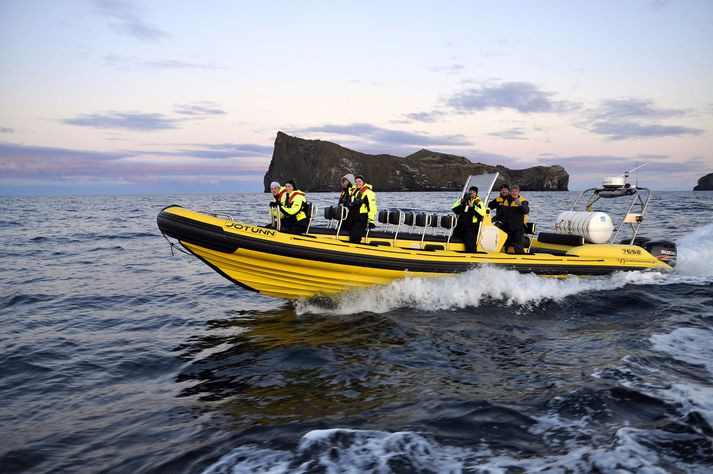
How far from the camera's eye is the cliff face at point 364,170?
125188 mm

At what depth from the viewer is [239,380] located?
5336mm

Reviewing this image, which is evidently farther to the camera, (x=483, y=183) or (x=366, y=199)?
(x=483, y=183)

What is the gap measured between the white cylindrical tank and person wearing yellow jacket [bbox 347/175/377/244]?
491 centimetres

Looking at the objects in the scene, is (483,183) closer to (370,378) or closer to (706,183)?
(370,378)

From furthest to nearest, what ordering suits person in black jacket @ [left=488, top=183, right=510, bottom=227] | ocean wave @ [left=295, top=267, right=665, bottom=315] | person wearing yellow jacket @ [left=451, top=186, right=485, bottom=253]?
person in black jacket @ [left=488, top=183, right=510, bottom=227] → person wearing yellow jacket @ [left=451, top=186, right=485, bottom=253] → ocean wave @ [left=295, top=267, right=665, bottom=315]

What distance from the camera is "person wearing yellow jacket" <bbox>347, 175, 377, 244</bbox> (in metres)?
8.10

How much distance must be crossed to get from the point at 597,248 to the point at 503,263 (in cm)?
251

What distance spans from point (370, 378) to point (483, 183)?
541 centimetres

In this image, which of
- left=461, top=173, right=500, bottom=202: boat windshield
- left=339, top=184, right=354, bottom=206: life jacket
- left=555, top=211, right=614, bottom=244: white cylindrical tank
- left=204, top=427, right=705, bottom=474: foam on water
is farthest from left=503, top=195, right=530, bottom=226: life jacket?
left=204, top=427, right=705, bottom=474: foam on water

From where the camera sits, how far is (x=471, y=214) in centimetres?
892

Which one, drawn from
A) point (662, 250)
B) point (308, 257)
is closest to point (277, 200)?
point (308, 257)

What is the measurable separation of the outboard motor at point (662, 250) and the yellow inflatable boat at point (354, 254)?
1.41 feet

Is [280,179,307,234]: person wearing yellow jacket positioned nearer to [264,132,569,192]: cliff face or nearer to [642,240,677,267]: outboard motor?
[642,240,677,267]: outboard motor

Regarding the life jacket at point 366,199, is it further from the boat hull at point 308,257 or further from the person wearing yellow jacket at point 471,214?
the person wearing yellow jacket at point 471,214
